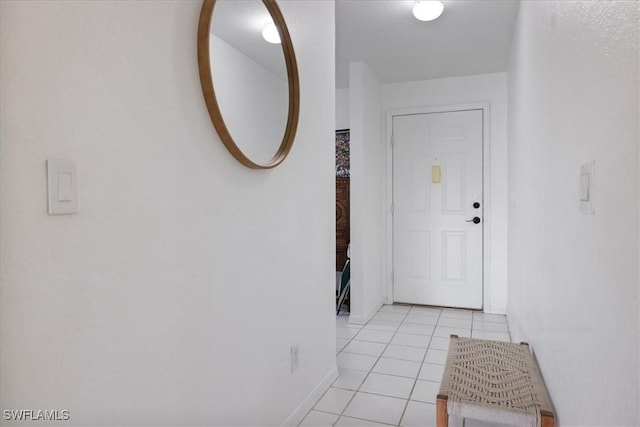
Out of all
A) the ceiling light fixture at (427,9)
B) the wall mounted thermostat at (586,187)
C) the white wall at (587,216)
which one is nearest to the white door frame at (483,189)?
the ceiling light fixture at (427,9)

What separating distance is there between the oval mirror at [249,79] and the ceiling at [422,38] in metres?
1.18

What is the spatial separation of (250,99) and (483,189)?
304 centimetres

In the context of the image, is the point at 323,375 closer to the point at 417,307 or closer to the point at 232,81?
the point at 232,81

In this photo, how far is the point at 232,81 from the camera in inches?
57.6

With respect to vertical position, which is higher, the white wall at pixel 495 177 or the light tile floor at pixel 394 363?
the white wall at pixel 495 177

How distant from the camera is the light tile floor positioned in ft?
6.72

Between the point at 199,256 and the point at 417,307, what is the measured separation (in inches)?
130

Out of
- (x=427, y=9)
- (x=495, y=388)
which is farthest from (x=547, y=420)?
(x=427, y=9)

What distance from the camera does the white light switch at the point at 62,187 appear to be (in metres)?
0.85

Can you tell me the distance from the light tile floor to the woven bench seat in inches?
14.3

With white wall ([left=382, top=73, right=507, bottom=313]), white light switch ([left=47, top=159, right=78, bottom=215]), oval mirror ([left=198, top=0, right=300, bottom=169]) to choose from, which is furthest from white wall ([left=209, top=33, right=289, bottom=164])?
white wall ([left=382, top=73, right=507, bottom=313])

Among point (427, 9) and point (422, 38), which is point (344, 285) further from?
point (427, 9)

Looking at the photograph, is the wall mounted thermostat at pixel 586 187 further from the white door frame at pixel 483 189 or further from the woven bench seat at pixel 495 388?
the white door frame at pixel 483 189

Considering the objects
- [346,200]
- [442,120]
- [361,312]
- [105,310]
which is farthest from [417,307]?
[105,310]
